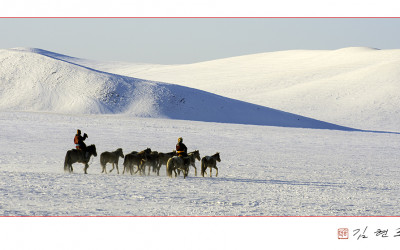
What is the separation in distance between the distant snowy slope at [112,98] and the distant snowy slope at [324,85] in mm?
9600

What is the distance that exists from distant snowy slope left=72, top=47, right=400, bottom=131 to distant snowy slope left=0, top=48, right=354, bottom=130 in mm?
9600

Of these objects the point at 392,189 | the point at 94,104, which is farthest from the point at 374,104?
the point at 392,189

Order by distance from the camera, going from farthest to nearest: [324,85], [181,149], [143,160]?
[324,85], [143,160], [181,149]

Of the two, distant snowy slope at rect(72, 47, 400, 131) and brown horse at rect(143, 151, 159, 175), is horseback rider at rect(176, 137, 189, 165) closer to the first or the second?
brown horse at rect(143, 151, 159, 175)

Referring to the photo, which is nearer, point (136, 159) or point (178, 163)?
point (178, 163)

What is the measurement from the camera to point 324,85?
10400 centimetres

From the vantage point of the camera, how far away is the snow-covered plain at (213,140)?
632 inches

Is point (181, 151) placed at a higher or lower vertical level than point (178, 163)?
higher

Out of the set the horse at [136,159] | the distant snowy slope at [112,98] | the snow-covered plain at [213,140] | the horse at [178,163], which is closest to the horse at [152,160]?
the horse at [136,159]

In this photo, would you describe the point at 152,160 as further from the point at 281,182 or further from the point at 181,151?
the point at 281,182

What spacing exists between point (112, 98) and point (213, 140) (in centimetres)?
4006

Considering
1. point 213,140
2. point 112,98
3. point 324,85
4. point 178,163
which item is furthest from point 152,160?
point 324,85

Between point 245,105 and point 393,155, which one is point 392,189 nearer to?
point 393,155

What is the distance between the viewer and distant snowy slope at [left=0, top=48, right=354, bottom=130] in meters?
75.4
